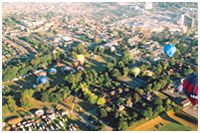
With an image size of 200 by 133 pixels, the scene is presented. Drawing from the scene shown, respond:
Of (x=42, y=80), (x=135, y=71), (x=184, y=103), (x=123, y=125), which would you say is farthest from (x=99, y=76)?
(x=123, y=125)

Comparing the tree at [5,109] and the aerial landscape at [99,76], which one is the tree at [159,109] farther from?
the tree at [5,109]

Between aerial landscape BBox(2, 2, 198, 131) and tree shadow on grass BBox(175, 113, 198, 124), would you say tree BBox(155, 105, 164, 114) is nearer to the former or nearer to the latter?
aerial landscape BBox(2, 2, 198, 131)

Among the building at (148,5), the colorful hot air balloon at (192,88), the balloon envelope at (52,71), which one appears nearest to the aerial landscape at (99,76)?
the colorful hot air balloon at (192,88)

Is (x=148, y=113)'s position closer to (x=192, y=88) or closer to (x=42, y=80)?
(x=192, y=88)

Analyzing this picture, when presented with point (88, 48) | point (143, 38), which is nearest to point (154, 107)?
point (88, 48)

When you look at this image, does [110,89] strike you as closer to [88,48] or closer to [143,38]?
[88,48]
